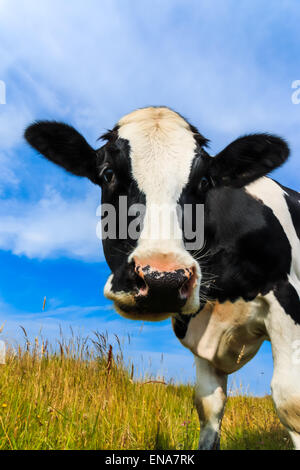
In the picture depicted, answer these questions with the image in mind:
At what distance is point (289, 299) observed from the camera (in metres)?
4.30

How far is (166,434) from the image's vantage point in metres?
4.41

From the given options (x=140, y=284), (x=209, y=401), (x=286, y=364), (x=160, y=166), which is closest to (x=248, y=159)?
(x=160, y=166)

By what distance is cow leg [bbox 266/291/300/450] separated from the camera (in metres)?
3.99

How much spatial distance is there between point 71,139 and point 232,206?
1.76 metres

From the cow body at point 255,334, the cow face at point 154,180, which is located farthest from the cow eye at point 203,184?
the cow body at point 255,334

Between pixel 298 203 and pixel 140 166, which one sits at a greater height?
pixel 298 203

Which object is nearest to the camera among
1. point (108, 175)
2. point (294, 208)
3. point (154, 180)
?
point (154, 180)

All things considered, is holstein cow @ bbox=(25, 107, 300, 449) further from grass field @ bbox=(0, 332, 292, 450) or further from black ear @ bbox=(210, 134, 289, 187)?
grass field @ bbox=(0, 332, 292, 450)

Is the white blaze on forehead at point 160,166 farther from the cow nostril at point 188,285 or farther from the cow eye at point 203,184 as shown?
the cow eye at point 203,184

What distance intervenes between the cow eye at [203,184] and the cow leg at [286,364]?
1189 mm

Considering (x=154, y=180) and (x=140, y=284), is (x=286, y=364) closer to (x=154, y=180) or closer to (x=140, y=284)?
(x=140, y=284)

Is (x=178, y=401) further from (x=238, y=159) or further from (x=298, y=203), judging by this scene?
(x=238, y=159)

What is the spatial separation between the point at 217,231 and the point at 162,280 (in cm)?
199
